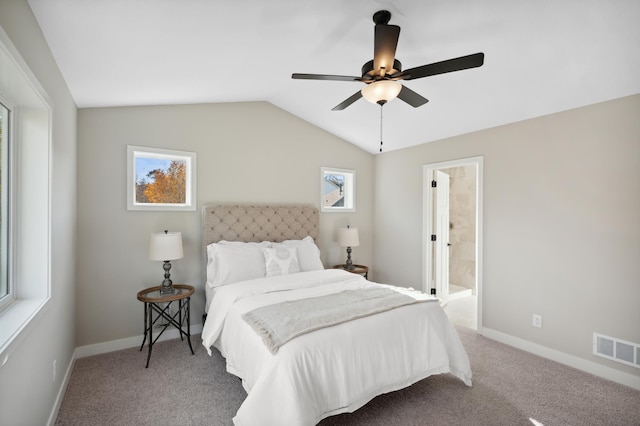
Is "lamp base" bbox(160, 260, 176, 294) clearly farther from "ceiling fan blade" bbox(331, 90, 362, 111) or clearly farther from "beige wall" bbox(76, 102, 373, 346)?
"ceiling fan blade" bbox(331, 90, 362, 111)

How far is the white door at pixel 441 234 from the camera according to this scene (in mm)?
4492

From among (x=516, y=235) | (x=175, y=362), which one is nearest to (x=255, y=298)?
(x=175, y=362)

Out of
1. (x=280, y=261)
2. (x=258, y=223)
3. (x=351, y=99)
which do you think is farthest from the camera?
(x=258, y=223)

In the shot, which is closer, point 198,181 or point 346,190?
point 198,181

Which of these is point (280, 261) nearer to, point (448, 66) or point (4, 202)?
point (4, 202)

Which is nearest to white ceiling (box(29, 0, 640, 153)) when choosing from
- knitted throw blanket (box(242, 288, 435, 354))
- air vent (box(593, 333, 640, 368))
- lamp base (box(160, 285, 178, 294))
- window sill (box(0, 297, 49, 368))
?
window sill (box(0, 297, 49, 368))

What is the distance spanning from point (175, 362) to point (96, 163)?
7.12ft

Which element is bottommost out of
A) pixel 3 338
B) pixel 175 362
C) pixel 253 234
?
pixel 175 362

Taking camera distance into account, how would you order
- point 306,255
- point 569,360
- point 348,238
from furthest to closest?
point 348,238
point 306,255
point 569,360

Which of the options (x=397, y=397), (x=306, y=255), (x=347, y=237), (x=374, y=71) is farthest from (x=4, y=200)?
(x=347, y=237)

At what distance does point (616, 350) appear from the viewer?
106 inches

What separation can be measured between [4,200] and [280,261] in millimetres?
2296

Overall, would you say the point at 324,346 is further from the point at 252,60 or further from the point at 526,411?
the point at 252,60

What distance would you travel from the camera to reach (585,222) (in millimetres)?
2887
